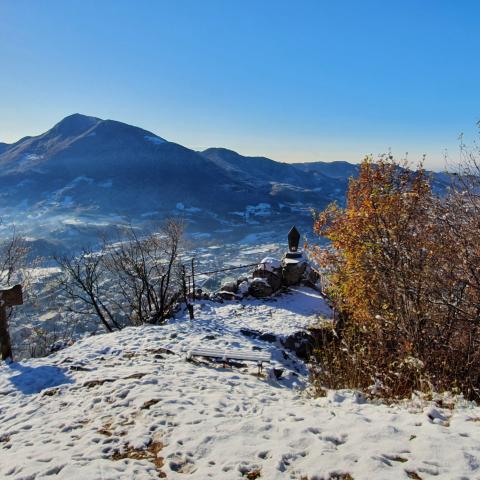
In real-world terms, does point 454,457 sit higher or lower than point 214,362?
higher

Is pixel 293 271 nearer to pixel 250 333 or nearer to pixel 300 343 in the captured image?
pixel 300 343

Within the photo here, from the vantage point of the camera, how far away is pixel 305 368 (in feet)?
32.8

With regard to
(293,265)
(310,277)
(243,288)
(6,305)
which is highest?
(6,305)

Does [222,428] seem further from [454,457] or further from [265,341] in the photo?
[265,341]

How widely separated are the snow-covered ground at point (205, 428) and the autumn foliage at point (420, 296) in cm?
122

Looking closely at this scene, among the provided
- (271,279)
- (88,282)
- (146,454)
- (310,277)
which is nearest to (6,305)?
(146,454)

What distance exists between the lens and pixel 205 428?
4762mm

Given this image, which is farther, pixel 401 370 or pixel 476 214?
pixel 401 370

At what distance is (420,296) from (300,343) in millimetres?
5555

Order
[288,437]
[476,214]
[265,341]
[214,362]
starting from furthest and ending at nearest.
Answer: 1. [265,341]
2. [214,362]
3. [476,214]
4. [288,437]

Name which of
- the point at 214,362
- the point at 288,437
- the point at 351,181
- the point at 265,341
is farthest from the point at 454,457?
the point at 351,181

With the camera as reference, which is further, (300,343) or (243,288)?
(243,288)

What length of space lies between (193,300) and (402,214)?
29.6 ft

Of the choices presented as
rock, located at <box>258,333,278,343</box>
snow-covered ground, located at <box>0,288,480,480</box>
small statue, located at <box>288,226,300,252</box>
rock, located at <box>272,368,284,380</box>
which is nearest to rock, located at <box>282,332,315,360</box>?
rock, located at <box>258,333,278,343</box>
